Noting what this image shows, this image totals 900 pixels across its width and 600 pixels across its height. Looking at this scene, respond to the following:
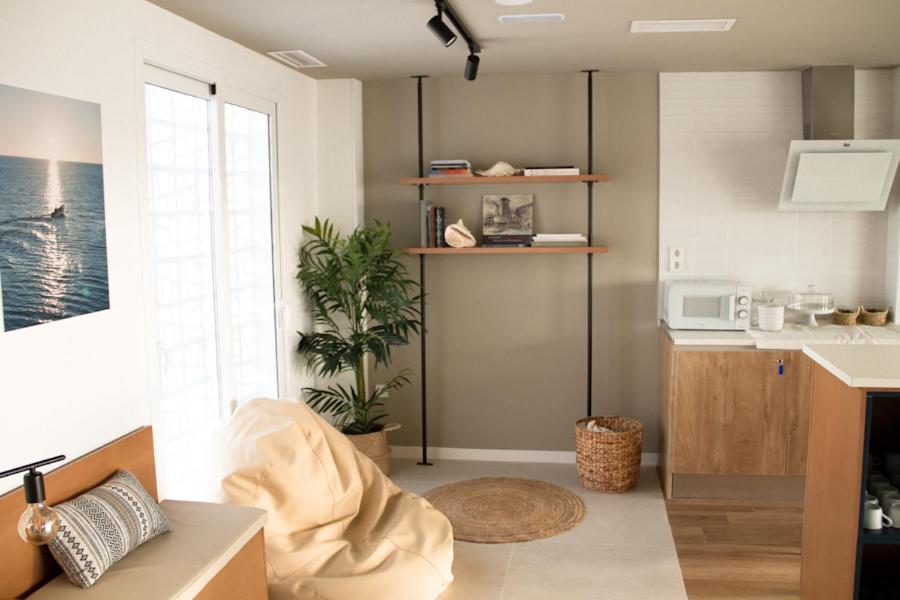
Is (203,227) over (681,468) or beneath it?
over

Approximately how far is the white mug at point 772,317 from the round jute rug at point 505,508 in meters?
1.43

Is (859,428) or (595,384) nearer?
(859,428)

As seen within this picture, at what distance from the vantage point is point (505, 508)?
465 cm

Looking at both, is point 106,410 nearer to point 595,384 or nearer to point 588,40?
point 588,40

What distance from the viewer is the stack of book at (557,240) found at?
16.5ft

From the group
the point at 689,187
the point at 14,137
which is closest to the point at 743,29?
the point at 689,187

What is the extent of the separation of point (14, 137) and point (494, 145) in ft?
10.5

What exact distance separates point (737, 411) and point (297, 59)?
9.85ft

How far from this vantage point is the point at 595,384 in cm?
536

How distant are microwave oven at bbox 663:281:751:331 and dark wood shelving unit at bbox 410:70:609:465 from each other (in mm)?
503

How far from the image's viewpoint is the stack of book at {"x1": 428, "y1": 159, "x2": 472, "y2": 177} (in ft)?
16.5

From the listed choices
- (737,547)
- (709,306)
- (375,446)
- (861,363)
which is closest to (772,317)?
(709,306)

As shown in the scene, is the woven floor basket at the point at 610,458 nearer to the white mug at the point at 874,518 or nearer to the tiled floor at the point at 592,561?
the tiled floor at the point at 592,561

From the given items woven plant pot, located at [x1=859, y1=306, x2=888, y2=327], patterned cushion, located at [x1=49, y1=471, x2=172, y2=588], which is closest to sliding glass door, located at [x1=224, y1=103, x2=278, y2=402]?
patterned cushion, located at [x1=49, y1=471, x2=172, y2=588]
